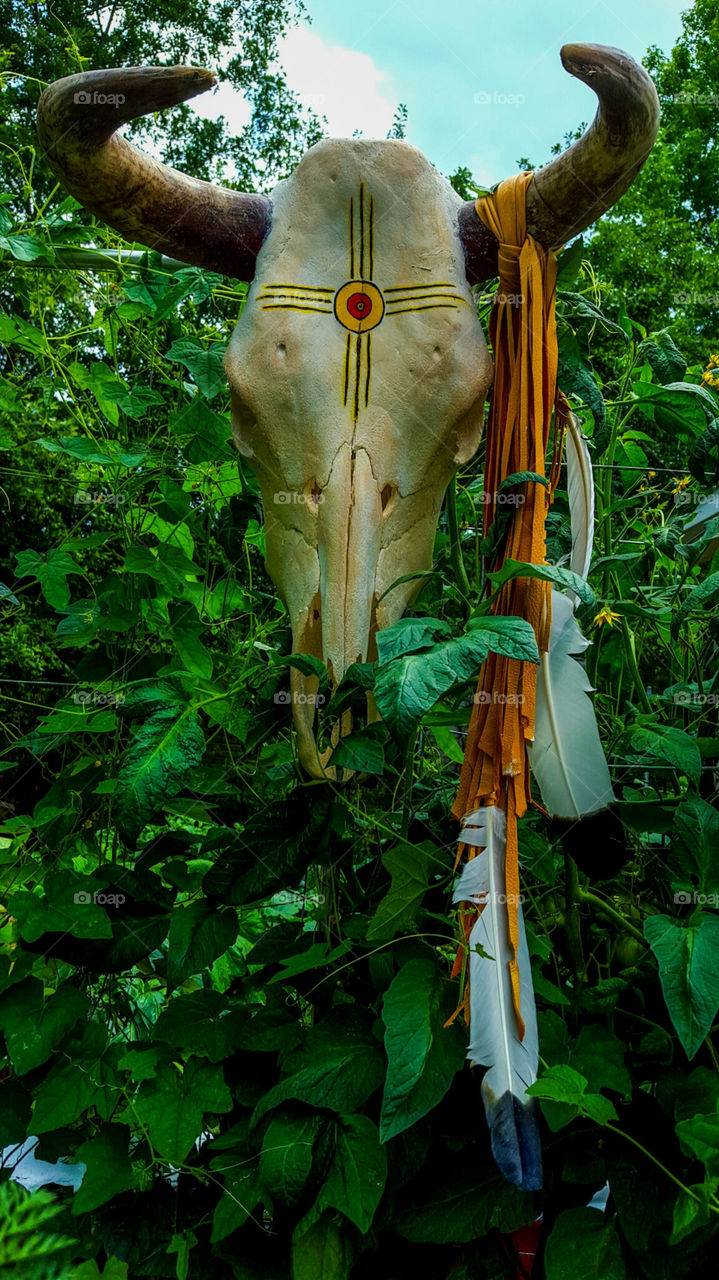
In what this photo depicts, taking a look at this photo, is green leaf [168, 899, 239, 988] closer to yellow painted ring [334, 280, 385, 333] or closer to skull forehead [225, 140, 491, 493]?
skull forehead [225, 140, 491, 493]

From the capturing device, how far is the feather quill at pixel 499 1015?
1210 mm

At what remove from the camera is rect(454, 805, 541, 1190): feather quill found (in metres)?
1.21

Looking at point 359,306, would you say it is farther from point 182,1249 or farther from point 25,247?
point 182,1249

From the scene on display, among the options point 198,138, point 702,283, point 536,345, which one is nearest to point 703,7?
point 702,283

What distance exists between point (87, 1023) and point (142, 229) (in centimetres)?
127

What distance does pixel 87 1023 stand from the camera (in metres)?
1.68

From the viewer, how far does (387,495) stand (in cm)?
153

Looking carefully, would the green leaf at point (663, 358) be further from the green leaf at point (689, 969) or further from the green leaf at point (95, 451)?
the green leaf at point (689, 969)

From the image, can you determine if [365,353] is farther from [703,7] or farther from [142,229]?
[703,7]

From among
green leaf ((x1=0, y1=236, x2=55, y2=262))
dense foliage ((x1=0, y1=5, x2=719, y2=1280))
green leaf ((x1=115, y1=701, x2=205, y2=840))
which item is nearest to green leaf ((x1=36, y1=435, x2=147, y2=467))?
dense foliage ((x1=0, y1=5, x2=719, y2=1280))

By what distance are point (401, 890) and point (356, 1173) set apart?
1.22ft

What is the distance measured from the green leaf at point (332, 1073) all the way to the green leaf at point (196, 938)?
0.20m

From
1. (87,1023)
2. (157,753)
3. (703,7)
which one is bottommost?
(87,1023)

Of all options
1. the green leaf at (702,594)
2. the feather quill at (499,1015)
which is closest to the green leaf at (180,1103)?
the feather quill at (499,1015)
